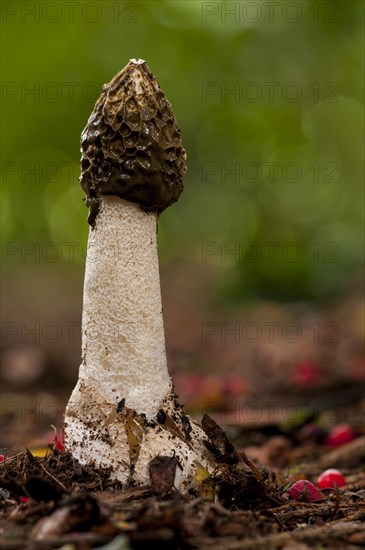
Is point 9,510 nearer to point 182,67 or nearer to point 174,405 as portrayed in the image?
point 174,405

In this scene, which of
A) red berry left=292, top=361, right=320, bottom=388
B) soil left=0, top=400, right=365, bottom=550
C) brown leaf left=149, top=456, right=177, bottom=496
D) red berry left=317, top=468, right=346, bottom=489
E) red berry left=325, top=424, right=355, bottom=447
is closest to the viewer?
soil left=0, top=400, right=365, bottom=550

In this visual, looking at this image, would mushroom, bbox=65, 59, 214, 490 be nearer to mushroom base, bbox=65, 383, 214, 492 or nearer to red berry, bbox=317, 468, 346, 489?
mushroom base, bbox=65, 383, 214, 492

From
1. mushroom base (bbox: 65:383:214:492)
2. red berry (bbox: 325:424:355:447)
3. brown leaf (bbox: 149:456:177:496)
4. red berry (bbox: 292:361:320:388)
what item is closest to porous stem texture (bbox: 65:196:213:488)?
mushroom base (bbox: 65:383:214:492)

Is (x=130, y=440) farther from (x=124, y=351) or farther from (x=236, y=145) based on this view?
(x=236, y=145)

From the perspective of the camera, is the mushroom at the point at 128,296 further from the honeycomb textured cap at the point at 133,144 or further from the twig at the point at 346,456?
the twig at the point at 346,456

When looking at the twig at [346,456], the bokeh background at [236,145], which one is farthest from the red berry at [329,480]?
the bokeh background at [236,145]

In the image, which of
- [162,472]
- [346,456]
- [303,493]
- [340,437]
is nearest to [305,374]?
[340,437]

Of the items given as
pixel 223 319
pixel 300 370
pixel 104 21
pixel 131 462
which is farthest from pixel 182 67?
pixel 131 462
